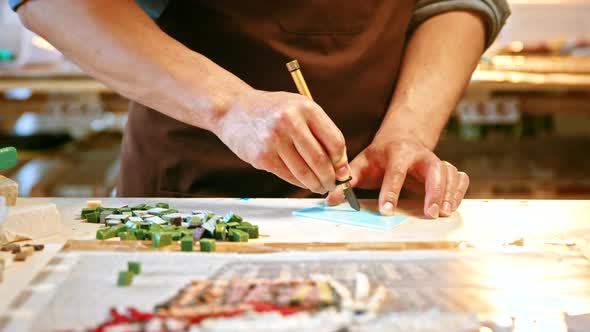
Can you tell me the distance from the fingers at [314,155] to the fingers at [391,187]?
11 cm

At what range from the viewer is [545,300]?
2.35ft

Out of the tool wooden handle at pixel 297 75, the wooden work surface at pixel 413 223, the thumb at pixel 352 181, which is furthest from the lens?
the thumb at pixel 352 181

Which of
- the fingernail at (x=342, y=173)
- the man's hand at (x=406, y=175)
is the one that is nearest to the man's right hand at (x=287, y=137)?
the fingernail at (x=342, y=173)

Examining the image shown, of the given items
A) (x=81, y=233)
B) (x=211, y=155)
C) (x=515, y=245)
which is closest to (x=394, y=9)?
(x=211, y=155)

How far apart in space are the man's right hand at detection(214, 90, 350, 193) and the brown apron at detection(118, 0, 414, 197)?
0.30 meters

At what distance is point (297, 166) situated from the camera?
3.59 ft

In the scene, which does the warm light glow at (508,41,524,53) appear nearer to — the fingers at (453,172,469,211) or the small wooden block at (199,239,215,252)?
the fingers at (453,172,469,211)

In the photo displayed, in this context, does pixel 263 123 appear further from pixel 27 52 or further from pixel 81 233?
pixel 27 52

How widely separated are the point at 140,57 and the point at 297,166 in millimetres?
346

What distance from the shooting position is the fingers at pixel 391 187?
1.14 m

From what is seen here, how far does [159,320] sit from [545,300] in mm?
425

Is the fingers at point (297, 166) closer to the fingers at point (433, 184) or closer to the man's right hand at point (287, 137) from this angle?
the man's right hand at point (287, 137)

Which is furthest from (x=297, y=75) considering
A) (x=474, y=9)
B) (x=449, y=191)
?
(x=474, y=9)

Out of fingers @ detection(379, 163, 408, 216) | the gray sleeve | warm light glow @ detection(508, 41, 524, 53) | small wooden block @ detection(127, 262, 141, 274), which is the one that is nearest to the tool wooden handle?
fingers @ detection(379, 163, 408, 216)
